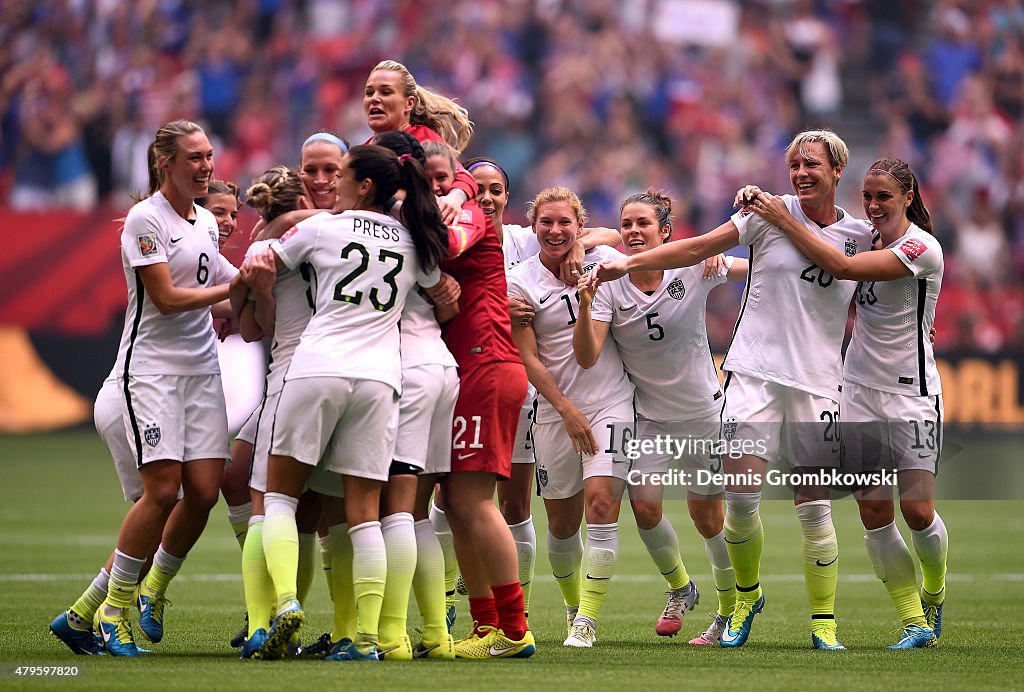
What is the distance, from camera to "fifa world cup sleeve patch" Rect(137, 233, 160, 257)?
21.4ft

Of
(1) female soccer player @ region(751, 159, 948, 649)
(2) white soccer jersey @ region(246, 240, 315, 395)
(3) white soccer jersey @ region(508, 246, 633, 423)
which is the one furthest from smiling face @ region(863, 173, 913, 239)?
(2) white soccer jersey @ region(246, 240, 315, 395)

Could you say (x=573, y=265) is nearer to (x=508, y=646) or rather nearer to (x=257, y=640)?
(x=508, y=646)

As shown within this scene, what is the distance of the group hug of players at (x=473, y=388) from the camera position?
6133 mm

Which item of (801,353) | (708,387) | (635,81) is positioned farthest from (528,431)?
(635,81)

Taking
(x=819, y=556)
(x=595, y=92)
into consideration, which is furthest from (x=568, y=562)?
(x=595, y=92)

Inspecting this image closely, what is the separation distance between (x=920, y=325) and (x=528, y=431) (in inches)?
88.5

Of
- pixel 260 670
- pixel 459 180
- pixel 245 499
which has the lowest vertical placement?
pixel 260 670

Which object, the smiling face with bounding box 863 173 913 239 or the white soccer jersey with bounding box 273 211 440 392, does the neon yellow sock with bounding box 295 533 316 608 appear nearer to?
the white soccer jersey with bounding box 273 211 440 392

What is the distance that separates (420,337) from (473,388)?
0.35m

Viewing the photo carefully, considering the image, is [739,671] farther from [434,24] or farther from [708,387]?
[434,24]

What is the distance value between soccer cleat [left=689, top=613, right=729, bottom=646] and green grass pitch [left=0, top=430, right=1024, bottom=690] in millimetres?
147

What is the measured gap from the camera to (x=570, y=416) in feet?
24.2

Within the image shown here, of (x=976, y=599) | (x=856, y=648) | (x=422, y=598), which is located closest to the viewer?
(x=422, y=598)

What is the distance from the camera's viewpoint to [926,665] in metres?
6.37
